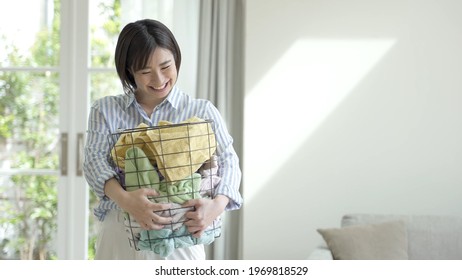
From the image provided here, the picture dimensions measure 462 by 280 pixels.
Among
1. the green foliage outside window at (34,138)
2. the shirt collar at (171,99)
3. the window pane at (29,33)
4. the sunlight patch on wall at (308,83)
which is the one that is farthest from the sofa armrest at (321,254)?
the shirt collar at (171,99)

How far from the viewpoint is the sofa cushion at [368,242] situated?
12.0ft

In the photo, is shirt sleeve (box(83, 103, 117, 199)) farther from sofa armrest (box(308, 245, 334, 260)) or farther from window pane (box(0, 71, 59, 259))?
window pane (box(0, 71, 59, 259))

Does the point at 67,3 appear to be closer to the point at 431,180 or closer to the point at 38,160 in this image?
the point at 38,160

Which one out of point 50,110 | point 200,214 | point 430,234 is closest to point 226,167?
point 200,214

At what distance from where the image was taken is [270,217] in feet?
13.7

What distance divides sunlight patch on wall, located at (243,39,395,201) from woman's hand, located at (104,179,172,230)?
2.73 meters

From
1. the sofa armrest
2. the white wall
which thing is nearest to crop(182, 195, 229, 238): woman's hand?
the sofa armrest

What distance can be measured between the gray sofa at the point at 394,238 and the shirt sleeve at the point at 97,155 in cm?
221

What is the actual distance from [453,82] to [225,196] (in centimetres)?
293

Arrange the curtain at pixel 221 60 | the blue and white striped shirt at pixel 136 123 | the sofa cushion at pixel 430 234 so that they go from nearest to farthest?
the blue and white striped shirt at pixel 136 123 → the sofa cushion at pixel 430 234 → the curtain at pixel 221 60

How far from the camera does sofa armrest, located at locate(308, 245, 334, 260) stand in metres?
3.53

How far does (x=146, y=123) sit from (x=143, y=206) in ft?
0.67

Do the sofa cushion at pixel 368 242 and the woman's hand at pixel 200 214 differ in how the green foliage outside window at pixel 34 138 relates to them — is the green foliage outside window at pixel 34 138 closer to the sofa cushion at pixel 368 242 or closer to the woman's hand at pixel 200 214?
the sofa cushion at pixel 368 242
